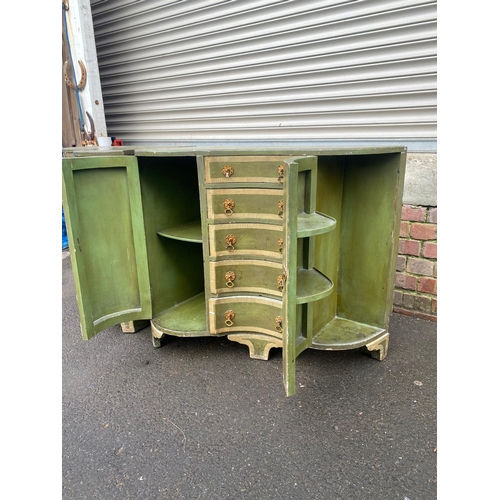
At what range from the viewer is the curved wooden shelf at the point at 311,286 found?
62.3 inches

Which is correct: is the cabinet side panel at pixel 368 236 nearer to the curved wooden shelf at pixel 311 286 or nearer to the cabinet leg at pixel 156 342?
the curved wooden shelf at pixel 311 286

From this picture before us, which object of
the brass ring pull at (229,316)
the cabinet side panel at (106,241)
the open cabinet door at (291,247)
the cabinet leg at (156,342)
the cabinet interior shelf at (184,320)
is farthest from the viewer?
the cabinet leg at (156,342)

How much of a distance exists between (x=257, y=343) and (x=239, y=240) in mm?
649

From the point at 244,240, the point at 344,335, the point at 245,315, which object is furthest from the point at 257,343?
the point at 244,240

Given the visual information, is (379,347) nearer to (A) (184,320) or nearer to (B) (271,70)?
(A) (184,320)

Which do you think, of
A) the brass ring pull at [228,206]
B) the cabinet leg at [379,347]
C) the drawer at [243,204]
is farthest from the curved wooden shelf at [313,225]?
the cabinet leg at [379,347]

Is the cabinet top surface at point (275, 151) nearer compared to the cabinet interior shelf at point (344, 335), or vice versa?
the cabinet top surface at point (275, 151)

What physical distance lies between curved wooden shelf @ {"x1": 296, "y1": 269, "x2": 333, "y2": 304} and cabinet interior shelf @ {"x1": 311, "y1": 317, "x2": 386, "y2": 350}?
1.53ft

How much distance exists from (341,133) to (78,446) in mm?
2507

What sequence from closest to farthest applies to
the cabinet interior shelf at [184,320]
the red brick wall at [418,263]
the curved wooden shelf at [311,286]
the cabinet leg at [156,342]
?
the curved wooden shelf at [311,286]
the cabinet interior shelf at [184,320]
the cabinet leg at [156,342]
the red brick wall at [418,263]

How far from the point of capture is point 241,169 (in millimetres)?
1858

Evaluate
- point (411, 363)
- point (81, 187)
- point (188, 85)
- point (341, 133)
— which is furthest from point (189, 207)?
point (411, 363)

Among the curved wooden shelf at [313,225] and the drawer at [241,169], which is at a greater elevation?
the drawer at [241,169]

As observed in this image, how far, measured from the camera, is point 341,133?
2.64 metres
